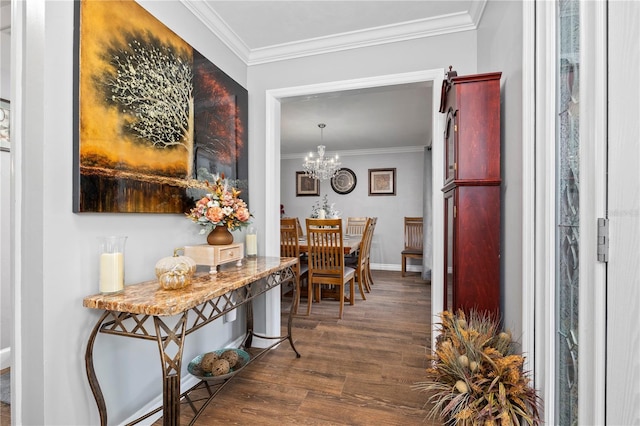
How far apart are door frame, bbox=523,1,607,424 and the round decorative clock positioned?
16.8 ft

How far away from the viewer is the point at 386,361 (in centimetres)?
229

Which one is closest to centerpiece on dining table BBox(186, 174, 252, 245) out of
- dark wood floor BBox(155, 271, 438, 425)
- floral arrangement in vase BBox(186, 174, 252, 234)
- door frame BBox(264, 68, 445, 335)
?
floral arrangement in vase BBox(186, 174, 252, 234)

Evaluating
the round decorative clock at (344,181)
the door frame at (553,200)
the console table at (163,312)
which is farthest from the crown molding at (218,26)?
the round decorative clock at (344,181)

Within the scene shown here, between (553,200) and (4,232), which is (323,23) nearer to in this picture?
(553,200)

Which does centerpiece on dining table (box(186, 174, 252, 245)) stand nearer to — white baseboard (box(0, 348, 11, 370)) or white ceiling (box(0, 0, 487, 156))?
white ceiling (box(0, 0, 487, 156))

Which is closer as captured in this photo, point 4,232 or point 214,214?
point 214,214

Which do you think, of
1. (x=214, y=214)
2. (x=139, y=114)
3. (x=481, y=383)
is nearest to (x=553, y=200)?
(x=481, y=383)

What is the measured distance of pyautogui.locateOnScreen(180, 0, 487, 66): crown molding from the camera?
2002 mm

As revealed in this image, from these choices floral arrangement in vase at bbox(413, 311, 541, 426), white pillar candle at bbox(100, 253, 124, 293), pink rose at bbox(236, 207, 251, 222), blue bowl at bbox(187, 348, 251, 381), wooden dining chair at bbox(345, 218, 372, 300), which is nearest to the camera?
floral arrangement in vase at bbox(413, 311, 541, 426)

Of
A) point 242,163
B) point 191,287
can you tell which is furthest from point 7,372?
point 242,163

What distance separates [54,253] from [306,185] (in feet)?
18.4

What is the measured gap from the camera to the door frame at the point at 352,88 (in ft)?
6.95

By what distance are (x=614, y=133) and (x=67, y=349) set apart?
206 centimetres

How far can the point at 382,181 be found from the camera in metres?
6.15
